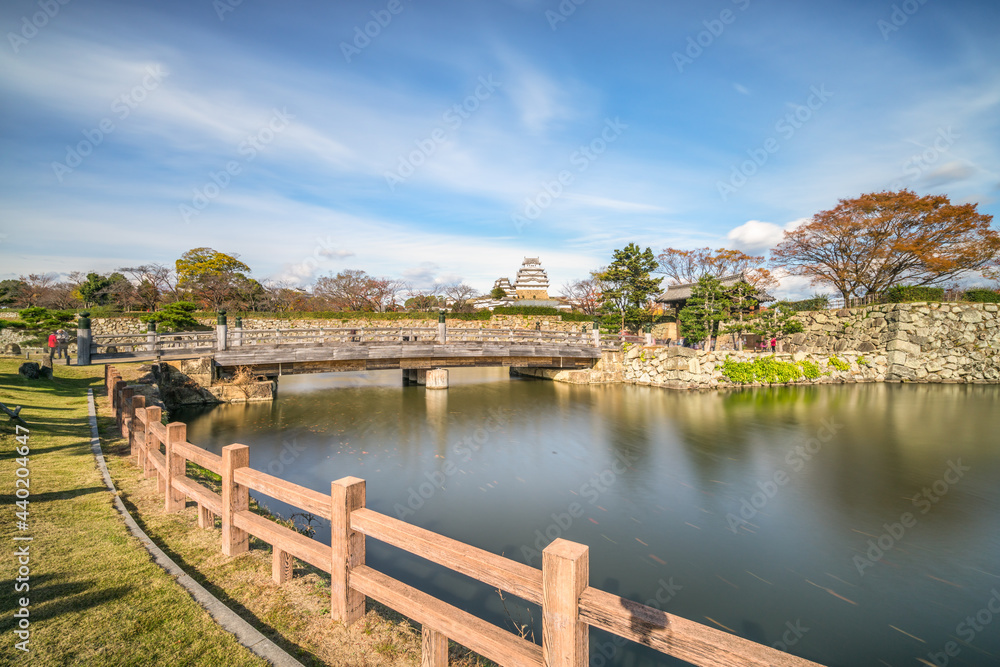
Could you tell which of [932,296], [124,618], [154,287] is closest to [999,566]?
[124,618]

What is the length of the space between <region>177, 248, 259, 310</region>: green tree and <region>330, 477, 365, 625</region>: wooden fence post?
3825 centimetres

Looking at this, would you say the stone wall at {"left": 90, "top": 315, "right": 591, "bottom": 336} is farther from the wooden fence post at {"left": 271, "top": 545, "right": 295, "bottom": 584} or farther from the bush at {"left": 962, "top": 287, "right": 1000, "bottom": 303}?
the wooden fence post at {"left": 271, "top": 545, "right": 295, "bottom": 584}

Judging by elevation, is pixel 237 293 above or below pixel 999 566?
above

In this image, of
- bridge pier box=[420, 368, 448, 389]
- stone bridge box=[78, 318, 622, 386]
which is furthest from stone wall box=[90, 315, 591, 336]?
stone bridge box=[78, 318, 622, 386]

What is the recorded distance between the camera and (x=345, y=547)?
284 cm

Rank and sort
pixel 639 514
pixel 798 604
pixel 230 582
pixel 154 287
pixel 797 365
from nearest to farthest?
pixel 230 582 → pixel 798 604 → pixel 639 514 → pixel 797 365 → pixel 154 287

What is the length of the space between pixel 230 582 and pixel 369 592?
5.03ft

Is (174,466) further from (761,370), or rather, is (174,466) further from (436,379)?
(761,370)

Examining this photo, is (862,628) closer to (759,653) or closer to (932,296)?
(759,653)

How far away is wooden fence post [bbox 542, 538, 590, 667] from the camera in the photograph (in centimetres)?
189

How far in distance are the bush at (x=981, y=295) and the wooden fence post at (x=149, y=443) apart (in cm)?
3500

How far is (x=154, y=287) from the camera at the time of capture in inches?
1379

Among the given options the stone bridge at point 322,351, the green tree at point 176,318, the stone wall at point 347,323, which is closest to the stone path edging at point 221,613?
the stone bridge at point 322,351

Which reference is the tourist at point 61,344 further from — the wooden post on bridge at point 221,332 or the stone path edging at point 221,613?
the stone path edging at point 221,613
